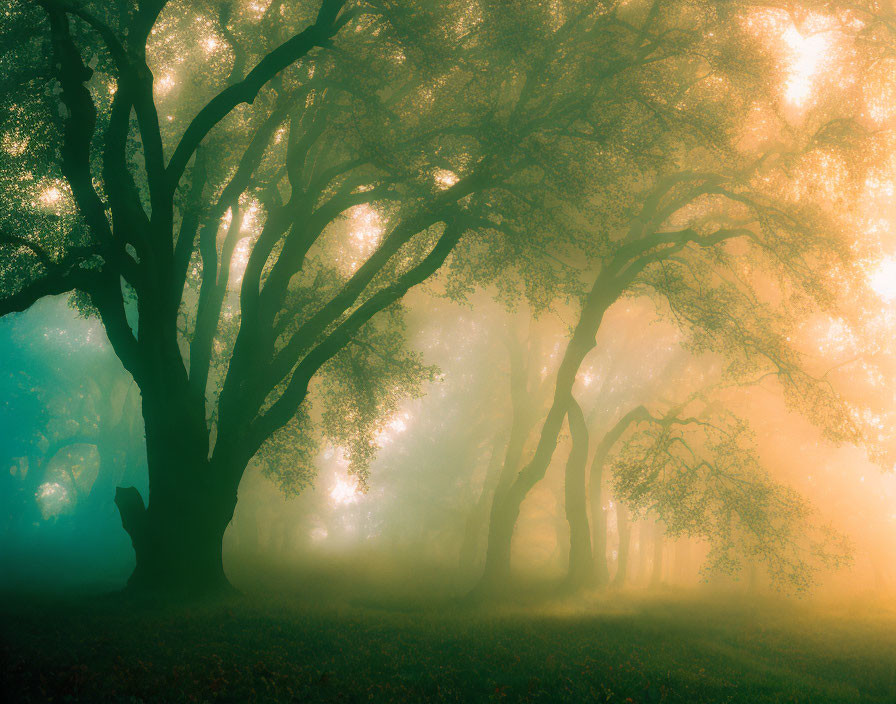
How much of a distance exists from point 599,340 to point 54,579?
90.5 feet

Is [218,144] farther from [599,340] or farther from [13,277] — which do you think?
[599,340]

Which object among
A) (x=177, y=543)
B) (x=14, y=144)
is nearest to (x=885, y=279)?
(x=177, y=543)

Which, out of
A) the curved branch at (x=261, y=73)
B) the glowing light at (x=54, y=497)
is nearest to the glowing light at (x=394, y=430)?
the curved branch at (x=261, y=73)

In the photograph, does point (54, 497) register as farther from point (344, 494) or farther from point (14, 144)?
point (14, 144)

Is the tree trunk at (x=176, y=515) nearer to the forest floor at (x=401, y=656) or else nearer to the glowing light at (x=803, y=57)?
the forest floor at (x=401, y=656)

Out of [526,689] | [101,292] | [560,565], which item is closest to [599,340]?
[560,565]

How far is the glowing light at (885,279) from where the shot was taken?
20.2 metres

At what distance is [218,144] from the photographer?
1798 centimetres

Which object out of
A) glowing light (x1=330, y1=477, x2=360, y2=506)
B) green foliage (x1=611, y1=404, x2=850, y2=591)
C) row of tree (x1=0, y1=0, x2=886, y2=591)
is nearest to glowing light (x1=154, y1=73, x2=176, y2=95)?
row of tree (x1=0, y1=0, x2=886, y2=591)

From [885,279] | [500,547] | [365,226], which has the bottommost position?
[500,547]

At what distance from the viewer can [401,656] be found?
972 cm

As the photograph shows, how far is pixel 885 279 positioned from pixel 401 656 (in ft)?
66.2

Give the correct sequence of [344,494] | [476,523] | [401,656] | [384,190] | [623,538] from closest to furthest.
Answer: [401,656] → [384,190] → [476,523] → [623,538] → [344,494]

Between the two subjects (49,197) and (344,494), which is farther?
(344,494)
